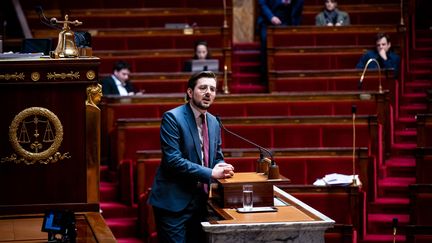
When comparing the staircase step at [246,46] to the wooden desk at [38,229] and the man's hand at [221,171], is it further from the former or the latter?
the man's hand at [221,171]

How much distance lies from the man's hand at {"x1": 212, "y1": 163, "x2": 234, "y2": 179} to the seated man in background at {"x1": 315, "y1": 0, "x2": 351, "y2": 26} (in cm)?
271

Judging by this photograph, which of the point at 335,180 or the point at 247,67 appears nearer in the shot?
the point at 335,180

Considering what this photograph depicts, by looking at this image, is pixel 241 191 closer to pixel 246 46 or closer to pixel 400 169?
pixel 400 169

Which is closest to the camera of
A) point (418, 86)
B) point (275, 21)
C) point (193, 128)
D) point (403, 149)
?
point (193, 128)

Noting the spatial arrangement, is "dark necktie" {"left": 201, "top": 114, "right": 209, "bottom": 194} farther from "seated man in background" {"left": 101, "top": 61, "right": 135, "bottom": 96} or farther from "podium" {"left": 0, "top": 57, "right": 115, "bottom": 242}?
"seated man in background" {"left": 101, "top": 61, "right": 135, "bottom": 96}

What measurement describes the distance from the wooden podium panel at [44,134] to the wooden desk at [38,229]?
0.14ft

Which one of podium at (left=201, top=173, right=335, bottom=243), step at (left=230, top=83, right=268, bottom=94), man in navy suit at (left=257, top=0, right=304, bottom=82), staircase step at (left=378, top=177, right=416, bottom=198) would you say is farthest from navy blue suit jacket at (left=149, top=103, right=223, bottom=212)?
man in navy suit at (left=257, top=0, right=304, bottom=82)

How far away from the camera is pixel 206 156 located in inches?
75.3

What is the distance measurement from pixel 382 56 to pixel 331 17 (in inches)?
24.0

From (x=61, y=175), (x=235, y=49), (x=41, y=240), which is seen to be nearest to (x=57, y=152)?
(x=61, y=175)

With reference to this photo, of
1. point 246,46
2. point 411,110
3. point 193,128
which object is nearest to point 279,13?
point 246,46

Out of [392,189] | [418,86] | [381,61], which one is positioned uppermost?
[381,61]

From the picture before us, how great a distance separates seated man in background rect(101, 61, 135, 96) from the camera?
143 inches

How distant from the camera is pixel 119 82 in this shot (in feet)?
12.1
